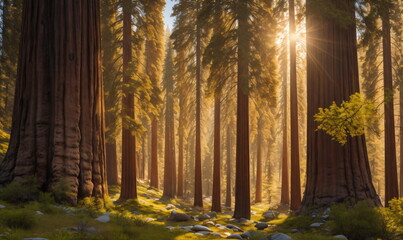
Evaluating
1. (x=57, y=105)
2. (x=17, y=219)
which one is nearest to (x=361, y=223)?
(x=17, y=219)

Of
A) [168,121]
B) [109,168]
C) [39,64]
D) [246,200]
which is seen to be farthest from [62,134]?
[168,121]

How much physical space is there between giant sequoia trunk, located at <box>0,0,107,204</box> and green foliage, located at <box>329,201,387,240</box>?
5984 millimetres

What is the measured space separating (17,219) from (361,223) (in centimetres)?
625

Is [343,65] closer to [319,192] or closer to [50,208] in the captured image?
[319,192]

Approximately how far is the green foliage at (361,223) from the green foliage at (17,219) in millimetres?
5989

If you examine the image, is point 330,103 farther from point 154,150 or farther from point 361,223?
point 154,150

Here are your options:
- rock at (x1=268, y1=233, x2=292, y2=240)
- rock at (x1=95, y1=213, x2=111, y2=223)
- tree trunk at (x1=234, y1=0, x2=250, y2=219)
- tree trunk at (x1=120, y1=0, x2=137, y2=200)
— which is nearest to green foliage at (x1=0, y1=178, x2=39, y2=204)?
rock at (x1=95, y1=213, x2=111, y2=223)

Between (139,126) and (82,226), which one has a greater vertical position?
(139,126)

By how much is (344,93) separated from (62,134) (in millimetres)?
8315

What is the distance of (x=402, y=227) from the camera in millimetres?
5633

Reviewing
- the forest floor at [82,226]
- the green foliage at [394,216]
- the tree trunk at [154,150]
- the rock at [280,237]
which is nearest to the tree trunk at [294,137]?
the forest floor at [82,226]

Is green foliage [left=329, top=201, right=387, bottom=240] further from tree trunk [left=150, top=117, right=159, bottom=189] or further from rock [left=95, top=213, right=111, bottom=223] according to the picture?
tree trunk [left=150, top=117, right=159, bottom=189]

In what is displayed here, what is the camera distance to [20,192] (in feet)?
22.3

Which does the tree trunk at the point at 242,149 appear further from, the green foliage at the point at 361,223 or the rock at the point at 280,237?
the rock at the point at 280,237
